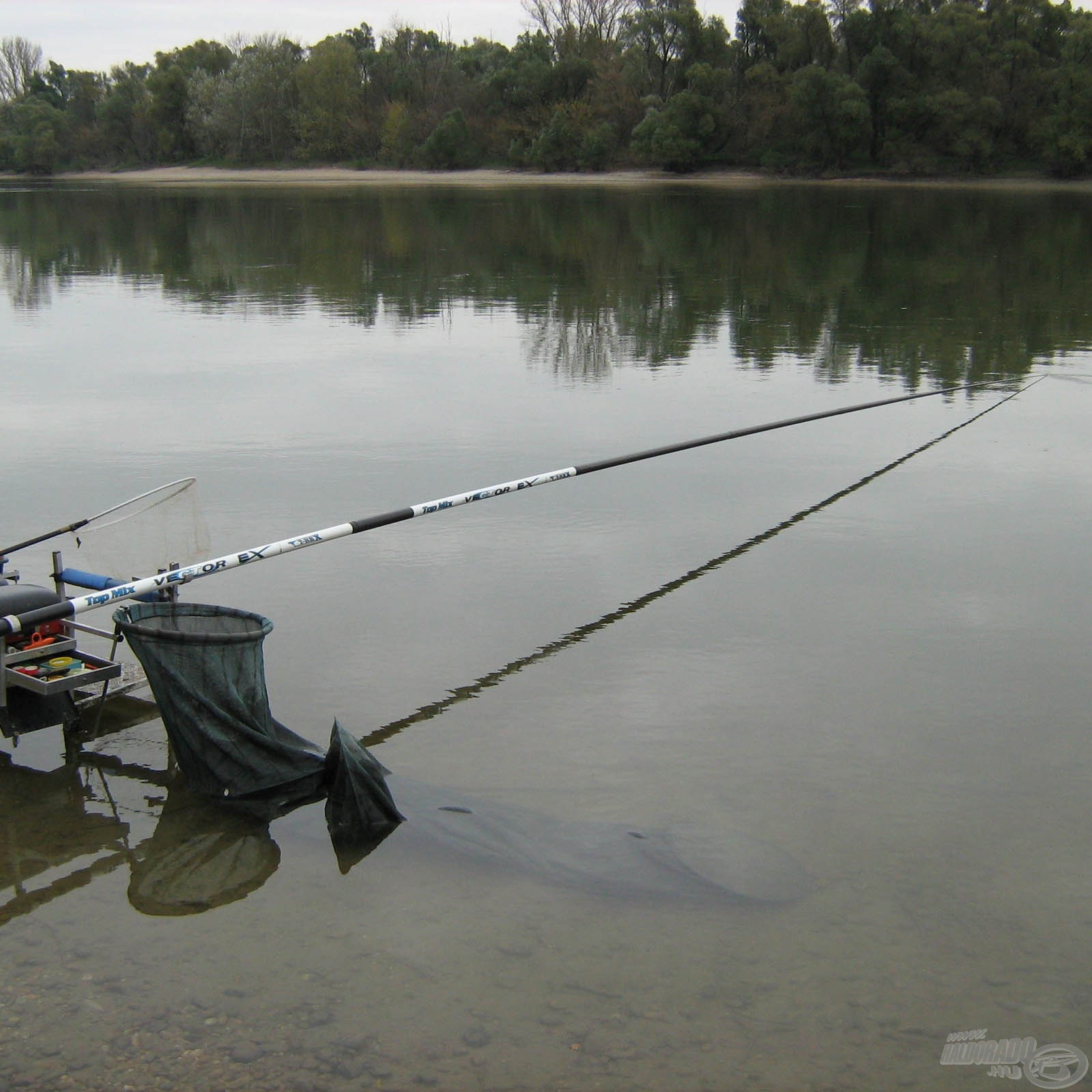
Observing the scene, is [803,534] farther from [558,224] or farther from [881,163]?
[881,163]

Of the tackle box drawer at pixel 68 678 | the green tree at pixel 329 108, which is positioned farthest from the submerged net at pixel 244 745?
the green tree at pixel 329 108

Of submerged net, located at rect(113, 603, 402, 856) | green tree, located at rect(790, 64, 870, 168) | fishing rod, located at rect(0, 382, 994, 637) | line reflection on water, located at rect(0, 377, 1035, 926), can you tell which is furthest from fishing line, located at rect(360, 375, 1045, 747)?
green tree, located at rect(790, 64, 870, 168)

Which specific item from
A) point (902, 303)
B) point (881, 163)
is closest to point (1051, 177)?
point (881, 163)

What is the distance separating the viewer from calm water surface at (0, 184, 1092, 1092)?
403 centimetres

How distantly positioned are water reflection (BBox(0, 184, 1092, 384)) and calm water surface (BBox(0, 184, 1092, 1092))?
0.42m

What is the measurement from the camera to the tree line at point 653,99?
70562 millimetres

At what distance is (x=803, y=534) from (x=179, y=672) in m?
5.08

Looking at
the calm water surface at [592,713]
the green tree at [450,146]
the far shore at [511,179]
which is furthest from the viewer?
the green tree at [450,146]

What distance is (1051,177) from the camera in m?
67.9

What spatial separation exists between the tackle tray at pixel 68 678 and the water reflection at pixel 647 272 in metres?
9.21

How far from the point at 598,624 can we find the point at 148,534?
8.25 ft

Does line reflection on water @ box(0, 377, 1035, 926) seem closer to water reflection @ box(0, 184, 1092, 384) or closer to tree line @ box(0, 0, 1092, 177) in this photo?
water reflection @ box(0, 184, 1092, 384)

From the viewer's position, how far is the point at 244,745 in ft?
16.9

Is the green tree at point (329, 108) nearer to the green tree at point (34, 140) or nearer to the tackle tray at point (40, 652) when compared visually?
the green tree at point (34, 140)
